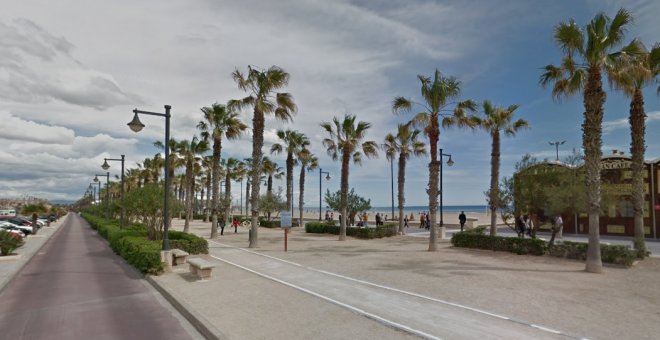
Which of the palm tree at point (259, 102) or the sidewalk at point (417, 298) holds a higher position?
the palm tree at point (259, 102)

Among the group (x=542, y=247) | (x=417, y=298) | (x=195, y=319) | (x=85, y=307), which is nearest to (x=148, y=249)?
(x=85, y=307)

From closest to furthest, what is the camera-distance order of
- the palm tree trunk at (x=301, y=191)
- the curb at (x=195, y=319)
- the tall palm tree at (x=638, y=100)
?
the curb at (x=195, y=319), the tall palm tree at (x=638, y=100), the palm tree trunk at (x=301, y=191)

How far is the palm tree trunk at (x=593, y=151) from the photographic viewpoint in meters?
15.1

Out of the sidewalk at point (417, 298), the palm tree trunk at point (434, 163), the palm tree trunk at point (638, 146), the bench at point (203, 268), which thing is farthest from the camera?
the palm tree trunk at point (434, 163)

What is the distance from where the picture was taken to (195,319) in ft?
29.7

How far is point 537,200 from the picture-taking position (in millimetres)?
20859

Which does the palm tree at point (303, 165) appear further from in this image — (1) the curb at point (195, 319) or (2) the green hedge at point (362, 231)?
(1) the curb at point (195, 319)

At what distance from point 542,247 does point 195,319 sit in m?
16.3

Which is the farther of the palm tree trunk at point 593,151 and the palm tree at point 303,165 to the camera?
the palm tree at point 303,165

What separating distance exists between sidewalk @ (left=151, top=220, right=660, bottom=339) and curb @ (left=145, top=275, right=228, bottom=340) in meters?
0.13

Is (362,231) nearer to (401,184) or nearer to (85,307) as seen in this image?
(401,184)

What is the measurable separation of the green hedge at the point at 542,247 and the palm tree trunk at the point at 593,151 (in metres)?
1.75

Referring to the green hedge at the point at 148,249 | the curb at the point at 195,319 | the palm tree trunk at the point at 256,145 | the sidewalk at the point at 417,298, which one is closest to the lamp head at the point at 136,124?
the green hedge at the point at 148,249

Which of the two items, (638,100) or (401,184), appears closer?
(638,100)
